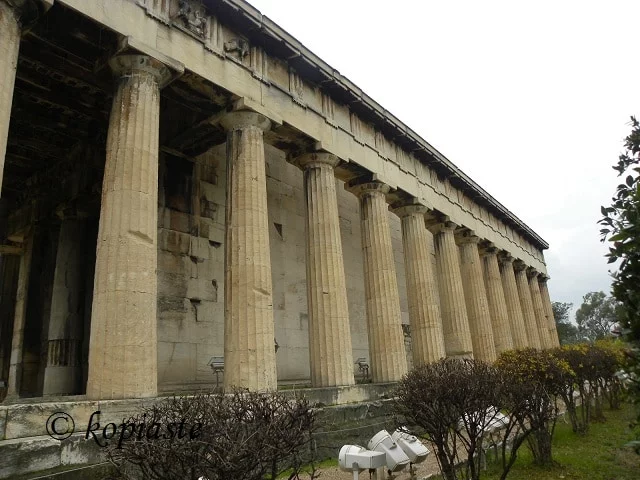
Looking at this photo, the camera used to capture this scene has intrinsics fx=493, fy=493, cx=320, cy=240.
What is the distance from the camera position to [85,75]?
13.2m

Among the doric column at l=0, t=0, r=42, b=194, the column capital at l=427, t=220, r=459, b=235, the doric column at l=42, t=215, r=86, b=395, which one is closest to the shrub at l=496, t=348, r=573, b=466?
the doric column at l=0, t=0, r=42, b=194

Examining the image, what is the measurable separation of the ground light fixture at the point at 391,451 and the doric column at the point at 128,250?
4429mm

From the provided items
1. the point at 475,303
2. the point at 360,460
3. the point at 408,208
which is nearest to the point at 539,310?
the point at 475,303

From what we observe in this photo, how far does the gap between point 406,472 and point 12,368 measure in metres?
15.5

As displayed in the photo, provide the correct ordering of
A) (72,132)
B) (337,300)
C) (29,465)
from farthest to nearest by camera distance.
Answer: (72,132)
(337,300)
(29,465)

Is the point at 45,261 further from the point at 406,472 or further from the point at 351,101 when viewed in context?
the point at 406,472

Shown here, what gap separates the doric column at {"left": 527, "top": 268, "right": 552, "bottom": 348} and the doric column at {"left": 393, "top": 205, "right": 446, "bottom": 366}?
1847 centimetres

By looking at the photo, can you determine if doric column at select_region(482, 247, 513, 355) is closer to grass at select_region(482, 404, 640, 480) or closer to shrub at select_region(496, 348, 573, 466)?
grass at select_region(482, 404, 640, 480)

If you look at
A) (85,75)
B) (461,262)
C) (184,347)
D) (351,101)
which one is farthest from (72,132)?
(461,262)

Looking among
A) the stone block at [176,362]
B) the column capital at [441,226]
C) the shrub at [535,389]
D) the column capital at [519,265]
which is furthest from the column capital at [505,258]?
the stone block at [176,362]

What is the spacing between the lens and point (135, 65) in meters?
11.4

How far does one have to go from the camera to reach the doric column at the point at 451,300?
23.0m

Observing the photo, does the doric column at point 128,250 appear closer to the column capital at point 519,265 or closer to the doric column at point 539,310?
the column capital at point 519,265

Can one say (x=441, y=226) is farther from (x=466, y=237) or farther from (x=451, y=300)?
(x=451, y=300)
